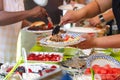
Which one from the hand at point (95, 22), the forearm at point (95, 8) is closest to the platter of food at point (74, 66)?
the forearm at point (95, 8)

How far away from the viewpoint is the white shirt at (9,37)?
1.93 metres

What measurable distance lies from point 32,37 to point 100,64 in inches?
34.7

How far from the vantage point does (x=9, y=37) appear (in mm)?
1959

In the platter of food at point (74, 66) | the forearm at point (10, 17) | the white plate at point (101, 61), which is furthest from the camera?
the forearm at point (10, 17)

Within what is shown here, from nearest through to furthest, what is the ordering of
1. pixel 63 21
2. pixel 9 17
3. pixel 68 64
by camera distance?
pixel 68 64 < pixel 63 21 < pixel 9 17

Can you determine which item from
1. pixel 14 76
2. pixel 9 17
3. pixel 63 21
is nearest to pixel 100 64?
pixel 14 76

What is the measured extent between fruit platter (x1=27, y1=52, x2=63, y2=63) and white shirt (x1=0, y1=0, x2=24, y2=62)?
1.91 ft

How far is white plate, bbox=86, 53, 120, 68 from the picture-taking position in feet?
3.85

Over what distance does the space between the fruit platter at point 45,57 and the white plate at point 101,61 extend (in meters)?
0.18

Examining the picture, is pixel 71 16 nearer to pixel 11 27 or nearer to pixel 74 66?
pixel 11 27

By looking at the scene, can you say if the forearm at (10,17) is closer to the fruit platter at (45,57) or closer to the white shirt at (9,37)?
the white shirt at (9,37)

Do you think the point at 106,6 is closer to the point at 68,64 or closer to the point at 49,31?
the point at 49,31

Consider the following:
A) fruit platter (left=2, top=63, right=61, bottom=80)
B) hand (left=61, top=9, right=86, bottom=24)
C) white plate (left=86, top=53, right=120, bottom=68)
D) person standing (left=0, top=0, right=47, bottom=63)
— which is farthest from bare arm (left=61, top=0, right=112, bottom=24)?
fruit platter (left=2, top=63, right=61, bottom=80)

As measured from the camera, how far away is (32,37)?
1994 mm
